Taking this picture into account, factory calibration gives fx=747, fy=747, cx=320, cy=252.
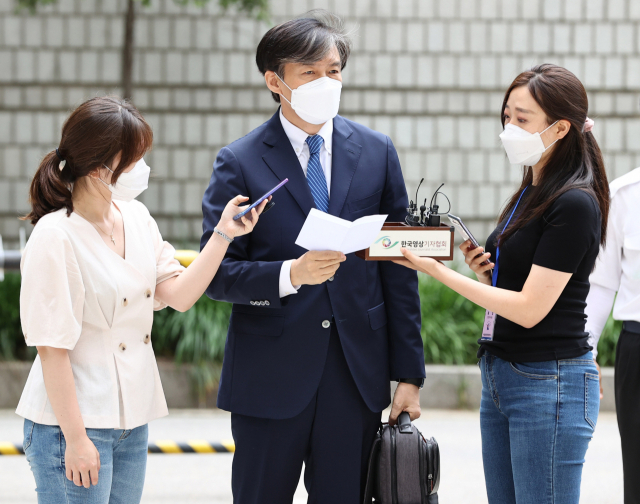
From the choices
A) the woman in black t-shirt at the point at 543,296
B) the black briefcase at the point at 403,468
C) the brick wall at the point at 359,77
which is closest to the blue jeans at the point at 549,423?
the woman in black t-shirt at the point at 543,296

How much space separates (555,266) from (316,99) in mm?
985

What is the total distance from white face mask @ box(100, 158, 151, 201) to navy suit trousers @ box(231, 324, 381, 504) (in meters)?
0.81

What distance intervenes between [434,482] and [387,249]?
84 cm

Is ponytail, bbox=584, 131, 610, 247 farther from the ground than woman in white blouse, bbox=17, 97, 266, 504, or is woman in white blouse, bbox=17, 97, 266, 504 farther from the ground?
ponytail, bbox=584, 131, 610, 247

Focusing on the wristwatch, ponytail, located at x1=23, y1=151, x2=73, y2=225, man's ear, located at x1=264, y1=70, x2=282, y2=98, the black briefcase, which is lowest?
the black briefcase

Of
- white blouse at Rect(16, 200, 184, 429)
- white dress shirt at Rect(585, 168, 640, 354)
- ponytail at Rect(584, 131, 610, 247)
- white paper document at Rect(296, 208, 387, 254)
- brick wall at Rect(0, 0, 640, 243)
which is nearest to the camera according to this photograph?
white paper document at Rect(296, 208, 387, 254)

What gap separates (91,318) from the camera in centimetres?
232

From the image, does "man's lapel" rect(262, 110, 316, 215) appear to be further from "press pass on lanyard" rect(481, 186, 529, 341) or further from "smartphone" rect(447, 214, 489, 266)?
"press pass on lanyard" rect(481, 186, 529, 341)

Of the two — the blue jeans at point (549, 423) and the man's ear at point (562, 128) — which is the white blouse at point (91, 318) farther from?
the man's ear at point (562, 128)

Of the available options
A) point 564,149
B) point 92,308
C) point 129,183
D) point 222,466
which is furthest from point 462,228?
point 222,466

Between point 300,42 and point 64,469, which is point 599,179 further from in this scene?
point 64,469

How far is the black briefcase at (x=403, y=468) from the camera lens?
2.53 meters

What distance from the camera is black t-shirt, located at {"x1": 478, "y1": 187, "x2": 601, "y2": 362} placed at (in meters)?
2.39

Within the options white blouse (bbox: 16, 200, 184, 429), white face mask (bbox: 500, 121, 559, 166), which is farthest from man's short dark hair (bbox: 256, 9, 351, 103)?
white blouse (bbox: 16, 200, 184, 429)
